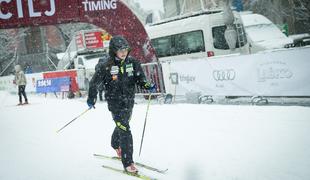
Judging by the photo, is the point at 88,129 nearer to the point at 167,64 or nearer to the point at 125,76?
the point at 125,76

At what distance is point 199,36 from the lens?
16.2 meters

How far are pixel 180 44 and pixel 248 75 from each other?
753 centimetres

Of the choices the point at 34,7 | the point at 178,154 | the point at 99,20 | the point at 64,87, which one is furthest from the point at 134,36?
the point at 178,154

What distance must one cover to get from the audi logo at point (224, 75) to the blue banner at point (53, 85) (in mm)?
10511

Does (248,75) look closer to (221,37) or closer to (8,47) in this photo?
(221,37)

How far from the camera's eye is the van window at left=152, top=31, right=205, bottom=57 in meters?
16.4

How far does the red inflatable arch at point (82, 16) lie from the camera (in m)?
12.2

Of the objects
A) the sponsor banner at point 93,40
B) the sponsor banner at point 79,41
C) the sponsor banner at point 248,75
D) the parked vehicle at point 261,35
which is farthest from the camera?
the sponsor banner at point 79,41

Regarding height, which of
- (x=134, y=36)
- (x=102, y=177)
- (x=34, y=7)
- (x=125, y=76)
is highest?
(x=34, y=7)

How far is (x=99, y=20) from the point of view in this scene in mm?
13102

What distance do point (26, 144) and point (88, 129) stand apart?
63.3 inches

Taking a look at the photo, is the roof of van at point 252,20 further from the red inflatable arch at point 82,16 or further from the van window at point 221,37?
the red inflatable arch at point 82,16

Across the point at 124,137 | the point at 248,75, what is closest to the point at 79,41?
the point at 248,75

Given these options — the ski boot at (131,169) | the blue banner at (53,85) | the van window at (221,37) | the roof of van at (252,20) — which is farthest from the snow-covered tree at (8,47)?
the ski boot at (131,169)
